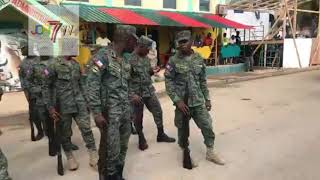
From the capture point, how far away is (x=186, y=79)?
6492 mm

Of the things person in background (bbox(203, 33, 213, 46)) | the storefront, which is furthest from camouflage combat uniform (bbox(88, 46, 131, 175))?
person in background (bbox(203, 33, 213, 46))

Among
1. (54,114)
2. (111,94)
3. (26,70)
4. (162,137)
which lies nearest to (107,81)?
(111,94)

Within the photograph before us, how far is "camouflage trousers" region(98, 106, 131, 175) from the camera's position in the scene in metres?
5.25

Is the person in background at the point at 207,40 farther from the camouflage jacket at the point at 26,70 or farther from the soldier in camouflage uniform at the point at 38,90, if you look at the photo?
the camouflage jacket at the point at 26,70

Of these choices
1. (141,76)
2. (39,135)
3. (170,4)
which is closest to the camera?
(141,76)

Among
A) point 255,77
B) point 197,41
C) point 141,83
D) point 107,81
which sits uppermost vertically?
point 197,41

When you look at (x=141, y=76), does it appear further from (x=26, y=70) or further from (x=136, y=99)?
(x=26, y=70)

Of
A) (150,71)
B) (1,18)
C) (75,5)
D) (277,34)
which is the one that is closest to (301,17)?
(277,34)

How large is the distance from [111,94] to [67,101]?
1.44 m

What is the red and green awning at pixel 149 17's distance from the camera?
17.0 m

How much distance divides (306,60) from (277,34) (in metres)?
2.18

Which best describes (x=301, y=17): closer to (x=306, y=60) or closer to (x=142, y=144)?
(x=306, y=60)

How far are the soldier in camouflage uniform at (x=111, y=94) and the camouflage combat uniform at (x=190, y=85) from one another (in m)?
1.28

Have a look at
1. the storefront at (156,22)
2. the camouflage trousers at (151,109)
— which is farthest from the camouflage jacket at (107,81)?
→ the storefront at (156,22)
